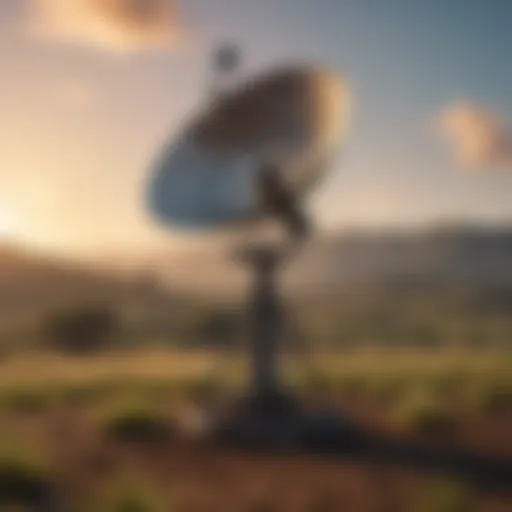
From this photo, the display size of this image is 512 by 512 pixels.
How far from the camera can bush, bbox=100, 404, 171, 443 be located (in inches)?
103

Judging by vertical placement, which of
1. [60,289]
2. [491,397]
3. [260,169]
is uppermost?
[260,169]

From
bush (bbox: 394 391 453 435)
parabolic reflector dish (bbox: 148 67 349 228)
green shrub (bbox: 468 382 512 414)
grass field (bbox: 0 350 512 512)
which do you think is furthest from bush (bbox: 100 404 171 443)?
green shrub (bbox: 468 382 512 414)

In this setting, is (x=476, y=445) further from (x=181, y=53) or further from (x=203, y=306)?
Answer: (x=181, y=53)

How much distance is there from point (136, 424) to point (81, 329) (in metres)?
0.31

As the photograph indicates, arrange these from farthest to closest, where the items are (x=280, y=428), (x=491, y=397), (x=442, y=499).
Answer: (x=491, y=397) < (x=280, y=428) < (x=442, y=499)

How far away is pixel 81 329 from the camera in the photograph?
8.87 ft

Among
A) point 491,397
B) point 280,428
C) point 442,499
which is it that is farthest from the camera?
point 491,397

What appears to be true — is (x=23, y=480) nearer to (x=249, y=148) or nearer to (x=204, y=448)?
A: (x=204, y=448)

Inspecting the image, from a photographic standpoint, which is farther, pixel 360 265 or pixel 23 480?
pixel 360 265

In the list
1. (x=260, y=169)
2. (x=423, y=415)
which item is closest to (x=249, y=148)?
(x=260, y=169)

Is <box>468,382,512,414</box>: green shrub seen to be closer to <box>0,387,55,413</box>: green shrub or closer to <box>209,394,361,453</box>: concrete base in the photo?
<box>209,394,361,453</box>: concrete base

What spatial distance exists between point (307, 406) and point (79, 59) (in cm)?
118

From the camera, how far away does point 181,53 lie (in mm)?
2783

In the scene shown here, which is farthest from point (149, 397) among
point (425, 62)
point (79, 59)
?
point (425, 62)
